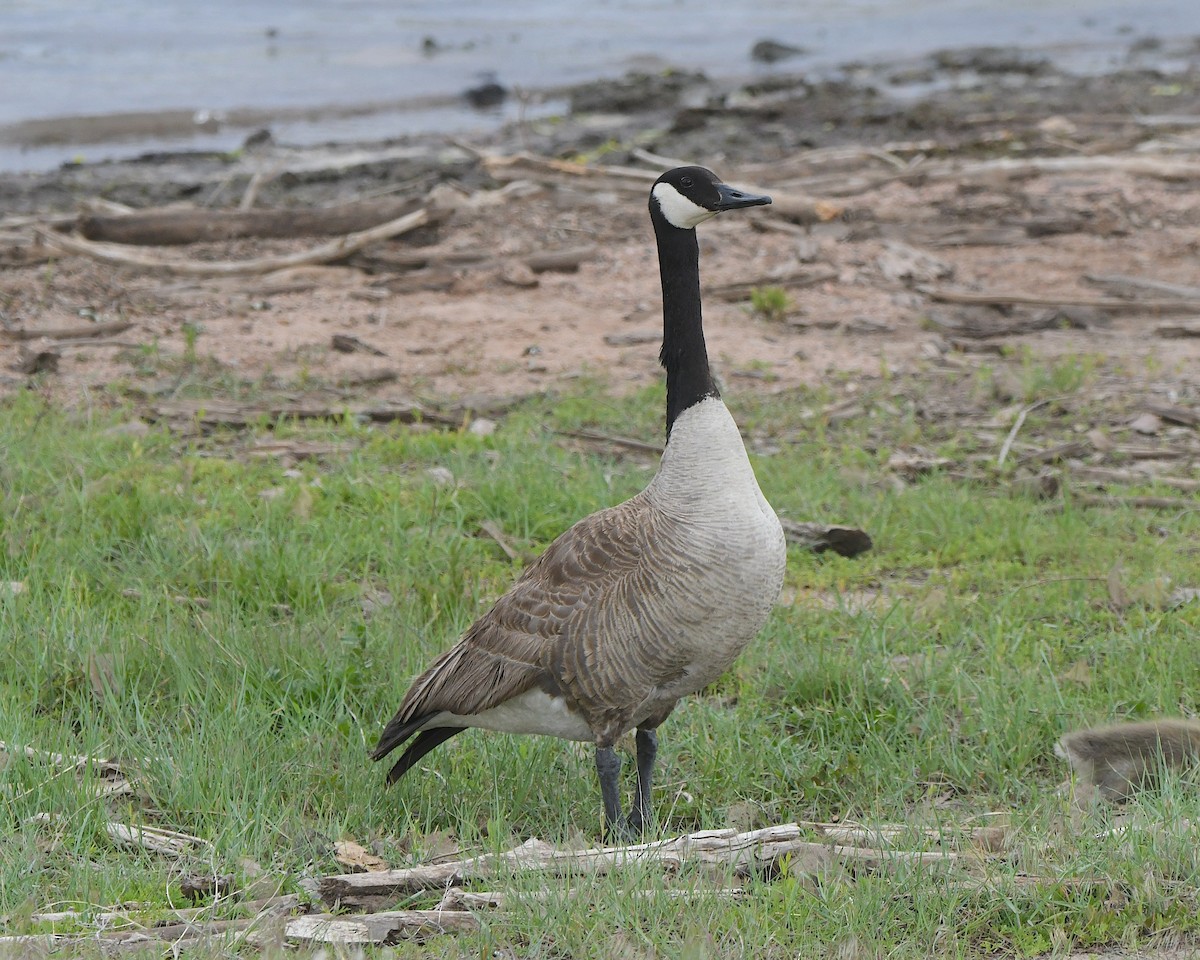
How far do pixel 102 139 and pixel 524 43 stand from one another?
1245 cm

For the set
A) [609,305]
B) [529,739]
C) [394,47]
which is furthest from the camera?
[394,47]

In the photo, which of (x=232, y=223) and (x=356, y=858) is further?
(x=232, y=223)

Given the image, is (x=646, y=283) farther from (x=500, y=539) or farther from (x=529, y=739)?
Answer: (x=529, y=739)

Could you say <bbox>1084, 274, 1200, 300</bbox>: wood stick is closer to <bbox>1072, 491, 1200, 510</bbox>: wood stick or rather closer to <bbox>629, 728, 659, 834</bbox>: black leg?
<bbox>1072, 491, 1200, 510</bbox>: wood stick

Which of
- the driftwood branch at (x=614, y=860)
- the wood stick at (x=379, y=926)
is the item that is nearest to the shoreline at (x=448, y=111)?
the driftwood branch at (x=614, y=860)

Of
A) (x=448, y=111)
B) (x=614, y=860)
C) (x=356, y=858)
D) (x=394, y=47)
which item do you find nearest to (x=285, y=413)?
(x=356, y=858)

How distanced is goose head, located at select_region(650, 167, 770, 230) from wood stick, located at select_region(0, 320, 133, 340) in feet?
19.7

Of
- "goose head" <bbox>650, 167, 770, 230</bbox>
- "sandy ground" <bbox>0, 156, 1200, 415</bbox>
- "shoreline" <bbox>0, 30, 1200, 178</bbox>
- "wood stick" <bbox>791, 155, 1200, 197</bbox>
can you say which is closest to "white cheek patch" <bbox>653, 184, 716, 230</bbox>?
"goose head" <bbox>650, 167, 770, 230</bbox>

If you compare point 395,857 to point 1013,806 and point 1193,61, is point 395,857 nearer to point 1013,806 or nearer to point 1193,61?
point 1013,806

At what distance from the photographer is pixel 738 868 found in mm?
3764

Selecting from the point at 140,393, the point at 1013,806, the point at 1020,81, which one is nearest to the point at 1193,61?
the point at 1020,81

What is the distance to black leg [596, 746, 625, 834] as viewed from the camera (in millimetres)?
4438

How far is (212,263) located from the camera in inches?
425

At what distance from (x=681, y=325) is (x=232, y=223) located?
812cm
